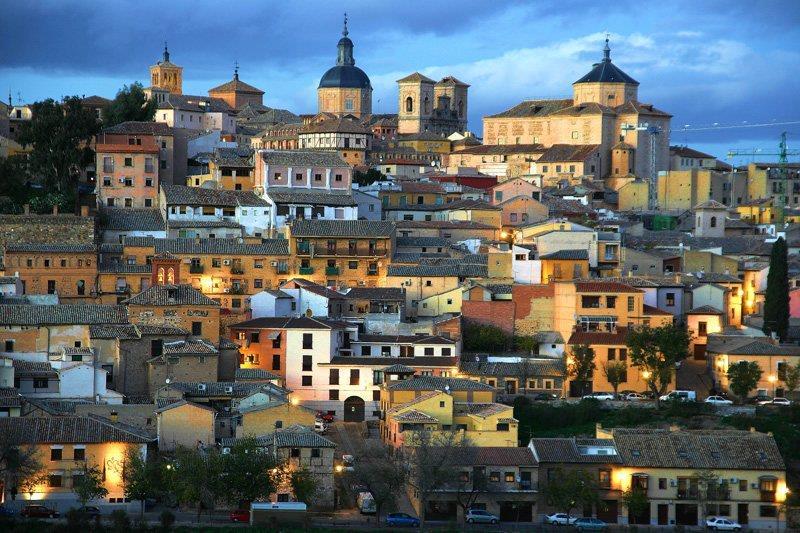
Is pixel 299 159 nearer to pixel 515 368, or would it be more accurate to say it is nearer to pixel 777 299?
pixel 515 368

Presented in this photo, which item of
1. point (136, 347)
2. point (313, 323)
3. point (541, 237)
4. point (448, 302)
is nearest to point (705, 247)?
point (541, 237)

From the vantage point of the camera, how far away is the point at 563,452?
138 feet

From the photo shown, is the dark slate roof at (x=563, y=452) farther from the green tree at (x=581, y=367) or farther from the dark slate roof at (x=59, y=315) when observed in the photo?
the dark slate roof at (x=59, y=315)

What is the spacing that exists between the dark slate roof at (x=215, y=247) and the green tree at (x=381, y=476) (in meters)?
15.1

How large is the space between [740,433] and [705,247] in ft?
62.7

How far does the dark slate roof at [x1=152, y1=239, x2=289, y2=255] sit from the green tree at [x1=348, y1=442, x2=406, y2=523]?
49.4 ft

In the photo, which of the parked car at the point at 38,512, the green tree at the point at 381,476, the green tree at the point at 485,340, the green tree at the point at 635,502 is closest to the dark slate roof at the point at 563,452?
the green tree at the point at 635,502

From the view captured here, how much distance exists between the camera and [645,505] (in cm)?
4144

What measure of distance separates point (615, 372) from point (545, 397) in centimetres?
208

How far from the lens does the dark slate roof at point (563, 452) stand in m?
41.8

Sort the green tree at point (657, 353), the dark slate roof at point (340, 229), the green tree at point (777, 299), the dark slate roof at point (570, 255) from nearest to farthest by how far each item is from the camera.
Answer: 1. the green tree at point (657, 353)
2. the green tree at point (777, 299)
3. the dark slate roof at point (570, 255)
4. the dark slate roof at point (340, 229)

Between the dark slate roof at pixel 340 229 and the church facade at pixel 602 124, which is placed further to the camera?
the church facade at pixel 602 124

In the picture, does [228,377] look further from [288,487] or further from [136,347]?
[288,487]

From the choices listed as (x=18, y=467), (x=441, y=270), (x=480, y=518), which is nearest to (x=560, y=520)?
(x=480, y=518)
